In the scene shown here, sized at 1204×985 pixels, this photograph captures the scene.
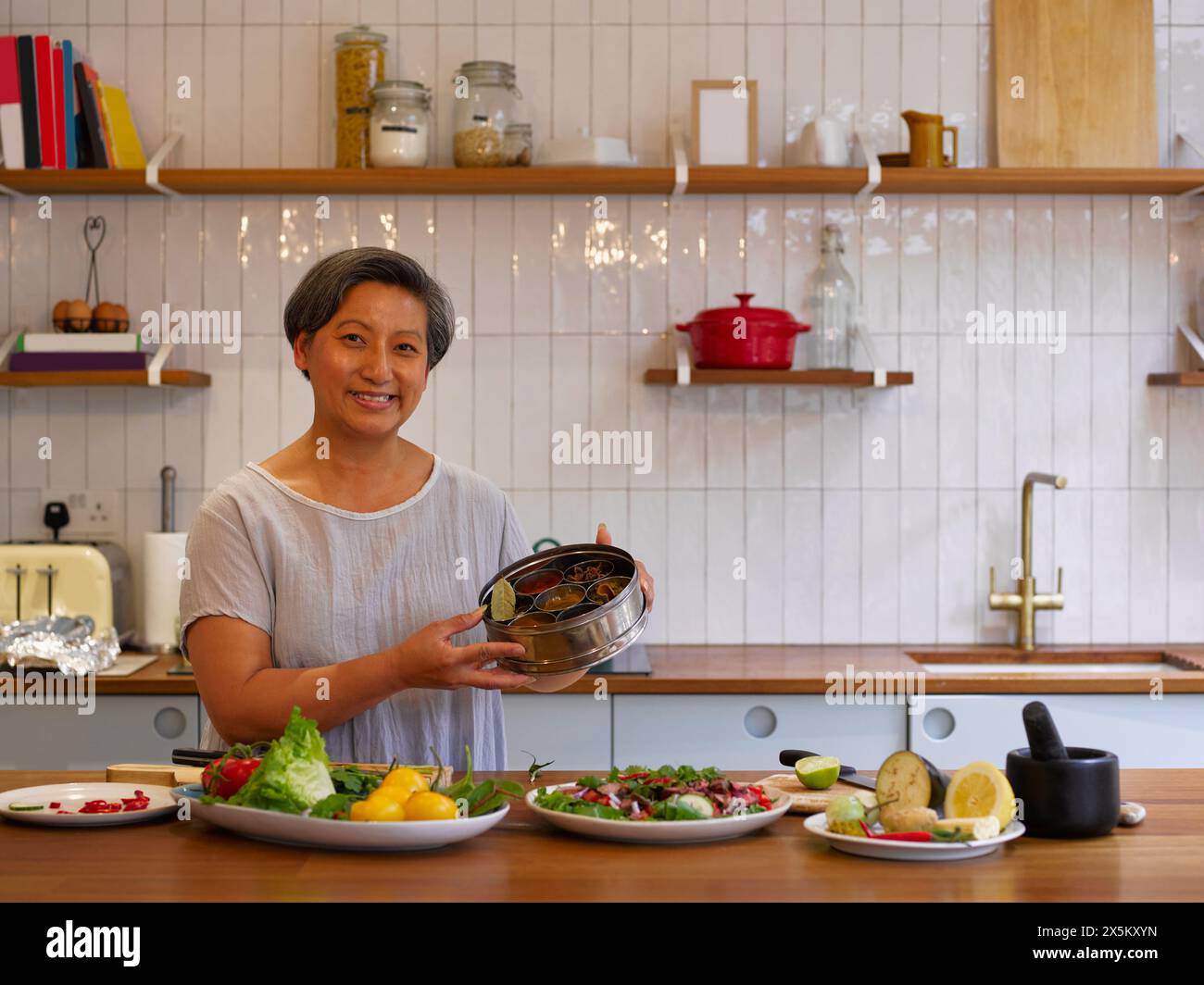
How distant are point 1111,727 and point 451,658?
1.92 metres

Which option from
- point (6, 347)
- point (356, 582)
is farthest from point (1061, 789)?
point (6, 347)

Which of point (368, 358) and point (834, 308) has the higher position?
point (834, 308)

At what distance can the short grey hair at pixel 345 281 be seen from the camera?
1.94m

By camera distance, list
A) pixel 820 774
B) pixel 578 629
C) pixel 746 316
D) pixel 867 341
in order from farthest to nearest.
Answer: pixel 867 341 → pixel 746 316 → pixel 820 774 → pixel 578 629

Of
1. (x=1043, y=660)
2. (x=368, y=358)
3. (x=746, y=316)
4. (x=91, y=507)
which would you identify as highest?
(x=746, y=316)

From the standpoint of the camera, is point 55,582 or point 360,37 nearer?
point 55,582

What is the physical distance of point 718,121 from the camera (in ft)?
11.1

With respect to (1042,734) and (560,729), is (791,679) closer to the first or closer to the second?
(560,729)

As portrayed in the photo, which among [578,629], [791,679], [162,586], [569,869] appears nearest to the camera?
[569,869]

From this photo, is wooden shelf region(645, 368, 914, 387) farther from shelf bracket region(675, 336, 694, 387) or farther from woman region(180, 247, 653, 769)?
woman region(180, 247, 653, 769)

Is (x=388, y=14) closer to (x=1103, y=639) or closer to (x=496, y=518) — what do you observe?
(x=496, y=518)

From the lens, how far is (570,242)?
3506 millimetres

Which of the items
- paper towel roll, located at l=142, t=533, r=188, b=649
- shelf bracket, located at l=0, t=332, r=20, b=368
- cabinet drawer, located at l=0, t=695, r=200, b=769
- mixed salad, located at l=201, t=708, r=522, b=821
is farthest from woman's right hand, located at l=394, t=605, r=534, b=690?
shelf bracket, located at l=0, t=332, r=20, b=368
